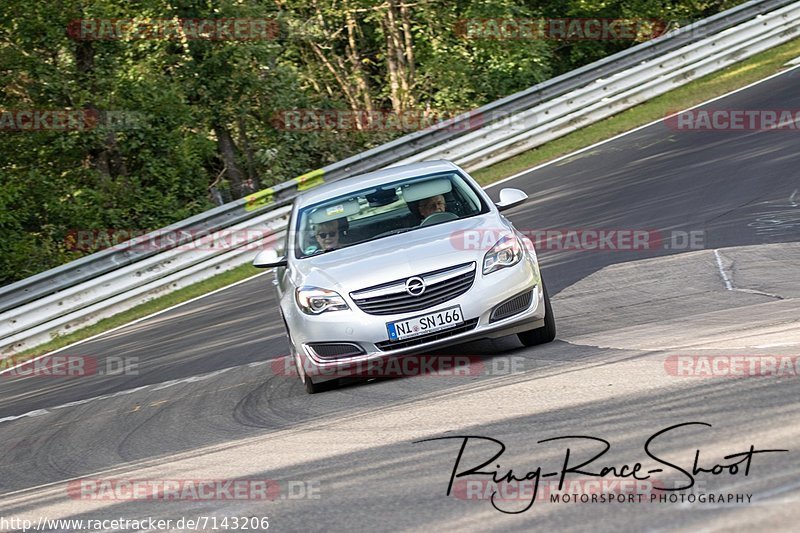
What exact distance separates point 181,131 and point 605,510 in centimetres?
2112

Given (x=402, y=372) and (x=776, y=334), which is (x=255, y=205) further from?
(x=776, y=334)

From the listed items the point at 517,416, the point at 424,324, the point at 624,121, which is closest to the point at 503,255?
the point at 424,324

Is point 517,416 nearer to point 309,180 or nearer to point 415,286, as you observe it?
point 415,286

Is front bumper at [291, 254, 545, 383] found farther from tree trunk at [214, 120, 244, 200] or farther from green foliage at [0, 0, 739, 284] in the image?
tree trunk at [214, 120, 244, 200]

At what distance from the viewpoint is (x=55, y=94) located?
22.0 metres

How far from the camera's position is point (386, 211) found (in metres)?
9.11

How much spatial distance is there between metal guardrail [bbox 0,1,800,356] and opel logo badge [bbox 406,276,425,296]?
924 centimetres

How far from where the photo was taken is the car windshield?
895cm

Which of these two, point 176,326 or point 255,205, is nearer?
point 176,326

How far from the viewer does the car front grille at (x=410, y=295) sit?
7.90 metres

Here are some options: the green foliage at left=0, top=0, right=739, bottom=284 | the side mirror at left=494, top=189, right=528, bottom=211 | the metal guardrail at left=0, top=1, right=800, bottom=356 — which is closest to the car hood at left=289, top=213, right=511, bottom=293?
the side mirror at left=494, top=189, right=528, bottom=211

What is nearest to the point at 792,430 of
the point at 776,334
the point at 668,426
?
the point at 668,426

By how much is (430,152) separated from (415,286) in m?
11.9

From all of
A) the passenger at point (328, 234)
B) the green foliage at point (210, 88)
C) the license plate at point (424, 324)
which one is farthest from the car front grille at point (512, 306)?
the green foliage at point (210, 88)
